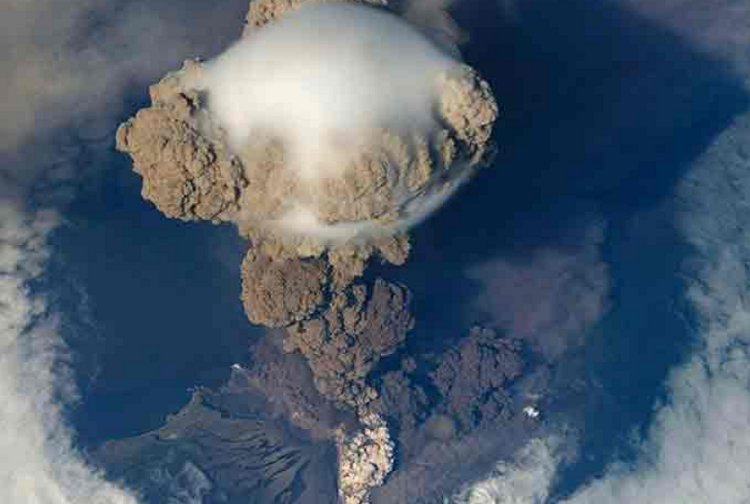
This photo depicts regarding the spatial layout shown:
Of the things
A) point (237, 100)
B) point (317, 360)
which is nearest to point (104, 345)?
point (317, 360)

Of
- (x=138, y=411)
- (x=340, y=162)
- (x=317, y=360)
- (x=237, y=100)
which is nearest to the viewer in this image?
(x=340, y=162)

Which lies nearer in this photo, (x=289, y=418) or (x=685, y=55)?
(x=685, y=55)

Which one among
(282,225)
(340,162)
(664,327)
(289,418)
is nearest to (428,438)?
(289,418)

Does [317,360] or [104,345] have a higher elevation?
[317,360]

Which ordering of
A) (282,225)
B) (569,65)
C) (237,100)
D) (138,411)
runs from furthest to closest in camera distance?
(138,411)
(569,65)
(282,225)
(237,100)

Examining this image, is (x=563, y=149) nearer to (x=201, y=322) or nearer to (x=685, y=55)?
(x=685, y=55)

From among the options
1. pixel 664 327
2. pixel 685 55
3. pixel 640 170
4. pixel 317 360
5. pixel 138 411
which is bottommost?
pixel 138 411

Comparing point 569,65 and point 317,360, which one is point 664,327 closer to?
point 569,65
